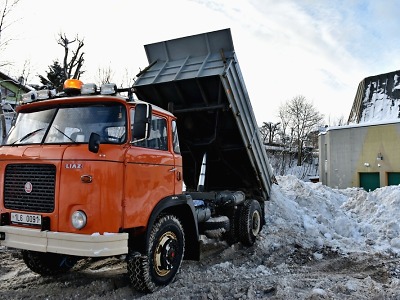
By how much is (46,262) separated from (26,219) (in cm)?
143

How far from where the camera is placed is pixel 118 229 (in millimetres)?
4098

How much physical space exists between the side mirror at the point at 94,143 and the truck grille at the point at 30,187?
53 cm

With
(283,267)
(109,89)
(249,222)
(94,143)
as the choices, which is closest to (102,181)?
(94,143)

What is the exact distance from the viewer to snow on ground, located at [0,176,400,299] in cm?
464

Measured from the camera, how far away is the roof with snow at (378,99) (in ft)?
82.3

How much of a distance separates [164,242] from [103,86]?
7.25ft

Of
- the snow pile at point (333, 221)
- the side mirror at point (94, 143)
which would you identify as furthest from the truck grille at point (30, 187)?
the snow pile at point (333, 221)

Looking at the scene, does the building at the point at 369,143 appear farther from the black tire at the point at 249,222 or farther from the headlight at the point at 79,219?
the headlight at the point at 79,219

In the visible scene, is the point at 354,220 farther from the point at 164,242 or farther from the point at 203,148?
the point at 164,242

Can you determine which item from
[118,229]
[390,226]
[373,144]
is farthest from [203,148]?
[373,144]

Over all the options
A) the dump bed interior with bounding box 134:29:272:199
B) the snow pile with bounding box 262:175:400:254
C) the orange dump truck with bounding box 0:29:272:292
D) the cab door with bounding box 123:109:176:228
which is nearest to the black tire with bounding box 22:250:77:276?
the orange dump truck with bounding box 0:29:272:292

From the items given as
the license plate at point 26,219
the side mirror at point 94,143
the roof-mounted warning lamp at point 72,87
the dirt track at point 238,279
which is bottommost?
the dirt track at point 238,279

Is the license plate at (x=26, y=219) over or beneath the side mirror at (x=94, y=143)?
beneath

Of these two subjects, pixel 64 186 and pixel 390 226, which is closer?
pixel 64 186
